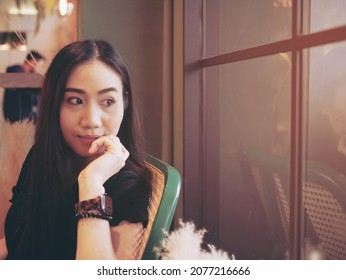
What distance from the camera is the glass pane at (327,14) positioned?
131 cm

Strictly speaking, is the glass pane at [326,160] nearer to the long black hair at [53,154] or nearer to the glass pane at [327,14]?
the glass pane at [327,14]

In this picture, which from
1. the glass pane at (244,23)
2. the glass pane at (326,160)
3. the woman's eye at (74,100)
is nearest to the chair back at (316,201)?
the glass pane at (326,160)

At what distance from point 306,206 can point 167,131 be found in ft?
1.92

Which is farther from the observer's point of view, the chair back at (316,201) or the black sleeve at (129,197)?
the black sleeve at (129,197)

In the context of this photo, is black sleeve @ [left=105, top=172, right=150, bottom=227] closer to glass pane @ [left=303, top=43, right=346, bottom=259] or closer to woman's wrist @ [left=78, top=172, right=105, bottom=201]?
woman's wrist @ [left=78, top=172, right=105, bottom=201]

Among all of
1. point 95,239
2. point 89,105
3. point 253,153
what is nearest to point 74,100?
point 89,105

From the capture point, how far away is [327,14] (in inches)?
54.9

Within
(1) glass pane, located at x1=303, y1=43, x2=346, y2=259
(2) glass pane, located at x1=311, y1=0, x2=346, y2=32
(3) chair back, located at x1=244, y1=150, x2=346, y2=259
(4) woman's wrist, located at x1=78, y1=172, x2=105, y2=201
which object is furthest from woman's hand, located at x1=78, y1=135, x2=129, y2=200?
(2) glass pane, located at x1=311, y1=0, x2=346, y2=32

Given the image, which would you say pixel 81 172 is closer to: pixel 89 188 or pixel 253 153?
pixel 89 188

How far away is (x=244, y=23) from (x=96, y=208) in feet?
2.58

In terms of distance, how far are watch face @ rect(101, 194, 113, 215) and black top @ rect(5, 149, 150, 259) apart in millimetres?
12

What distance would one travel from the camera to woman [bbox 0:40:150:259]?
4.97 ft

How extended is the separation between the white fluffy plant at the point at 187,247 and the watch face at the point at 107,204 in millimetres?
201
